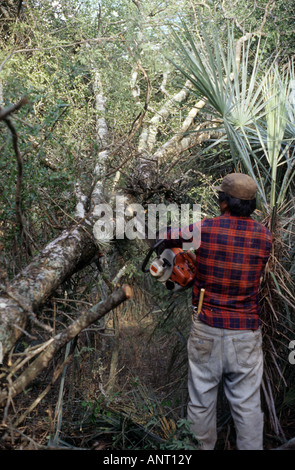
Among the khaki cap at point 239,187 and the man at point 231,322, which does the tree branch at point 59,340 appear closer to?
the man at point 231,322

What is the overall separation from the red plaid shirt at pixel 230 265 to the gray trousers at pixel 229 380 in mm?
93

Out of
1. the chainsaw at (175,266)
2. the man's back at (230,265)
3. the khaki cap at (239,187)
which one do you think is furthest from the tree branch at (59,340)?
the khaki cap at (239,187)

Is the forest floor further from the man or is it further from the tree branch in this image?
the man

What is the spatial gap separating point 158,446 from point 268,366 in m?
1.00

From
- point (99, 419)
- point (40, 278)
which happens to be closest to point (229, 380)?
point (99, 419)

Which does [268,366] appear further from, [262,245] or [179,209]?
[179,209]

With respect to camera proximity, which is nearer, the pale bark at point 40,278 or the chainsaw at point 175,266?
the pale bark at point 40,278

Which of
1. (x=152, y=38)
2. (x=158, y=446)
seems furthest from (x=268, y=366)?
(x=152, y=38)

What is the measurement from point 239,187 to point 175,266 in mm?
692

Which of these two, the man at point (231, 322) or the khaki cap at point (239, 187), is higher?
the khaki cap at point (239, 187)

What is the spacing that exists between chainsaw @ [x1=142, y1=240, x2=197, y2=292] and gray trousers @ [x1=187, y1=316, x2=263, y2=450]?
328 mm

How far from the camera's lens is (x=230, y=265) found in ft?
9.02

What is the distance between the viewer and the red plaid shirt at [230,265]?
275 cm

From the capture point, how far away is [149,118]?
6.82 meters
